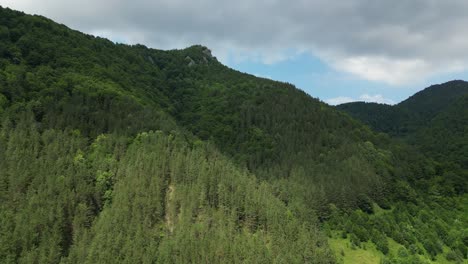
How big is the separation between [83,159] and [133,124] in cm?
2650

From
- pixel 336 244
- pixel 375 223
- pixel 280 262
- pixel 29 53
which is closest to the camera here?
pixel 280 262

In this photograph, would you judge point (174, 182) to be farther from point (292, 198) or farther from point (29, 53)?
point (29, 53)

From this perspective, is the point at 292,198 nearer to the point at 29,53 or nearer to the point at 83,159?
the point at 83,159

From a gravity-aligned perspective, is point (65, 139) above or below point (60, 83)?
below

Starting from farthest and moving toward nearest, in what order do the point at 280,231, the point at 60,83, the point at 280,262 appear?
the point at 60,83
the point at 280,231
the point at 280,262

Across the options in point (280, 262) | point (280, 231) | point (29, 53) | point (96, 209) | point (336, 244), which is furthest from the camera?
point (29, 53)

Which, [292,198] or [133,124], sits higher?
[133,124]

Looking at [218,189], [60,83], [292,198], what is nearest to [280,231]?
[218,189]

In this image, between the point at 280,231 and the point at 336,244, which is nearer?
the point at 280,231

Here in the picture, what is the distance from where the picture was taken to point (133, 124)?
156 metres

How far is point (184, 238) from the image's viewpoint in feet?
366

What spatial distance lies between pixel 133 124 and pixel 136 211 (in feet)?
151

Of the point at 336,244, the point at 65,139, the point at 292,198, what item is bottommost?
the point at 336,244

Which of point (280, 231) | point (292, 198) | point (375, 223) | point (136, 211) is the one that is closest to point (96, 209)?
point (136, 211)
